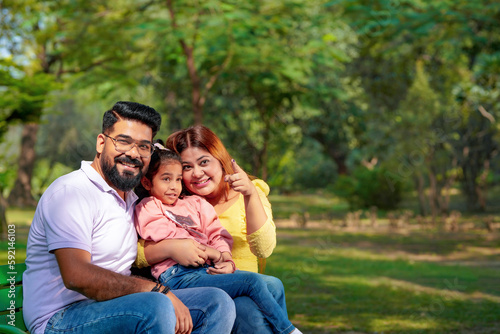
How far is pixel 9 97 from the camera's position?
1134 centimetres

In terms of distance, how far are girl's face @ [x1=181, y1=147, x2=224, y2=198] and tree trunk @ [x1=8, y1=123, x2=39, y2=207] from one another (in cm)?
2129

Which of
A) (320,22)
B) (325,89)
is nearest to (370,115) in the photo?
(325,89)

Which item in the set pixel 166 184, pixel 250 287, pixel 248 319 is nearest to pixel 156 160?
pixel 166 184

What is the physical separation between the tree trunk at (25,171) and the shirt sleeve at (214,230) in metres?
21.5

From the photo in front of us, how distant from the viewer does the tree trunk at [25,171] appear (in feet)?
76.7

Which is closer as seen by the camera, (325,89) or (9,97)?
(9,97)

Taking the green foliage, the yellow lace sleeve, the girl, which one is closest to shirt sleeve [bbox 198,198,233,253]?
the girl

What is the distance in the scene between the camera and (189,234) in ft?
9.71

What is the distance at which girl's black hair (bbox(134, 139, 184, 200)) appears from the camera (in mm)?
3002

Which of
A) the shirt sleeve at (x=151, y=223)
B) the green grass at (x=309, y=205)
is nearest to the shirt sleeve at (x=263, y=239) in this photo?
the shirt sleeve at (x=151, y=223)

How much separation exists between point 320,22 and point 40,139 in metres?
23.4

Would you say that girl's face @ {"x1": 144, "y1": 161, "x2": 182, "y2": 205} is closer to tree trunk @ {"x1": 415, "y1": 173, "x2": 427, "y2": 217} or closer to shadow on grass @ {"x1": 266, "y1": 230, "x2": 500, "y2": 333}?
shadow on grass @ {"x1": 266, "y1": 230, "x2": 500, "y2": 333}

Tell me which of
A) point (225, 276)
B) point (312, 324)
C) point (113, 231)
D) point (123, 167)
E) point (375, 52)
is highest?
point (375, 52)

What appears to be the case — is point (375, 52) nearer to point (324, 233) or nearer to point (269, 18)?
point (324, 233)
